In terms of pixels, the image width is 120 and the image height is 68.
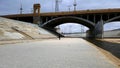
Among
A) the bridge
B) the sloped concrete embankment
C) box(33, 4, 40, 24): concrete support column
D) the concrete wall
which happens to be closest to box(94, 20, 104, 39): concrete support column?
the bridge

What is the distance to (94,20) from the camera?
8981 centimetres

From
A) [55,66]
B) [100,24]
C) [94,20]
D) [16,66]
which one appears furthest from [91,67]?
[94,20]

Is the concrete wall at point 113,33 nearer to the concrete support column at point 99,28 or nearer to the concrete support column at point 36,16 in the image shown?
the concrete support column at point 99,28

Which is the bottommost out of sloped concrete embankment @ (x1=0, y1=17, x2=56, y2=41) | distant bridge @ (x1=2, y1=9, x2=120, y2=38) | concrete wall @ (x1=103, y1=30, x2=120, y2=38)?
concrete wall @ (x1=103, y1=30, x2=120, y2=38)

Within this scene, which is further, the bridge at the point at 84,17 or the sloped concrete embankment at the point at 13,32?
the bridge at the point at 84,17

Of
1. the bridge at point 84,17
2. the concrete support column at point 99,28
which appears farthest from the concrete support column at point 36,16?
the concrete support column at point 99,28

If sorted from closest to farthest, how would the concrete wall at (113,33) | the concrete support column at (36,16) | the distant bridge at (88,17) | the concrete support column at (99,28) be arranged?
the concrete support column at (99,28), the distant bridge at (88,17), the concrete support column at (36,16), the concrete wall at (113,33)

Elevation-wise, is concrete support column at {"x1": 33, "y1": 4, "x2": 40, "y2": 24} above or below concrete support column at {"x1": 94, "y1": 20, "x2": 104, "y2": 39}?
above

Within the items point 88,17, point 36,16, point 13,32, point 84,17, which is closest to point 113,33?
point 84,17

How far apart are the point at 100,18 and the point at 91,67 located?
264 feet

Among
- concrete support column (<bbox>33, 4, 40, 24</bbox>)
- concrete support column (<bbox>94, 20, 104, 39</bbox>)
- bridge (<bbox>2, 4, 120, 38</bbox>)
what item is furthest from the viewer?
concrete support column (<bbox>33, 4, 40, 24</bbox>)

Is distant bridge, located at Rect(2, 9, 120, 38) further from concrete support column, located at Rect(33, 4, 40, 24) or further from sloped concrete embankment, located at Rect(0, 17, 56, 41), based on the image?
sloped concrete embankment, located at Rect(0, 17, 56, 41)

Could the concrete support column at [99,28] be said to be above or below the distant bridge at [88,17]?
below

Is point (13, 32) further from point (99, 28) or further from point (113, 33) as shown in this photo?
point (113, 33)
